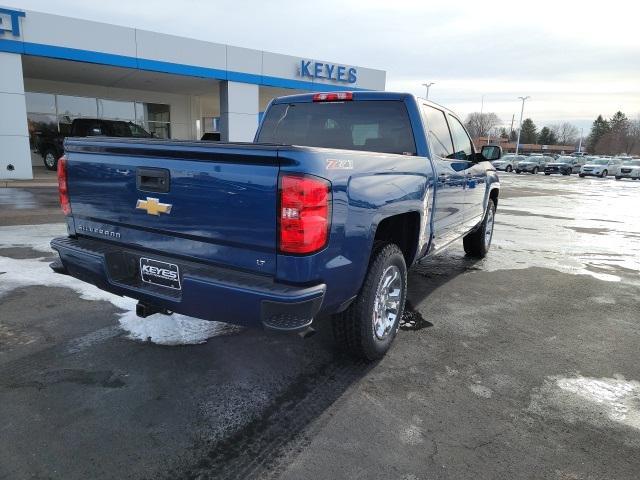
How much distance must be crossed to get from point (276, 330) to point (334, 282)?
0.44 meters

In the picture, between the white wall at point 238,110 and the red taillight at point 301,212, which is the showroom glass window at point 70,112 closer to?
the white wall at point 238,110

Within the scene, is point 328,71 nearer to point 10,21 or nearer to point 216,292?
point 10,21

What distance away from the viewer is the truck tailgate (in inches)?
96.6

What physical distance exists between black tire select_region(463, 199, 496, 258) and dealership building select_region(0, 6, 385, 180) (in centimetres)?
692

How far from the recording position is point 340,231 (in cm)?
262

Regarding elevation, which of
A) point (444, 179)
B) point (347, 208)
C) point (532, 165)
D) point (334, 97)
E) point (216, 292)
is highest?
point (334, 97)

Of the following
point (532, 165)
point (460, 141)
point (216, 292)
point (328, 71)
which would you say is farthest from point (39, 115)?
point (532, 165)

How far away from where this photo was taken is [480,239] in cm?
680

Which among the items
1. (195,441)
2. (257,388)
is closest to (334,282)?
(257,388)

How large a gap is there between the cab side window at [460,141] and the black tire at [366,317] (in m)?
2.16

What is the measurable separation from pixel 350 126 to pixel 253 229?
7.41ft

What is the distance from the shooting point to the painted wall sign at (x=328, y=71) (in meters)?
20.2

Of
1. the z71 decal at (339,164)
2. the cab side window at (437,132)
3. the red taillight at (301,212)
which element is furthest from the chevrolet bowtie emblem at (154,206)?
the cab side window at (437,132)

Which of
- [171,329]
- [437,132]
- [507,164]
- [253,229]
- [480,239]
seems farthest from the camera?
[507,164]
